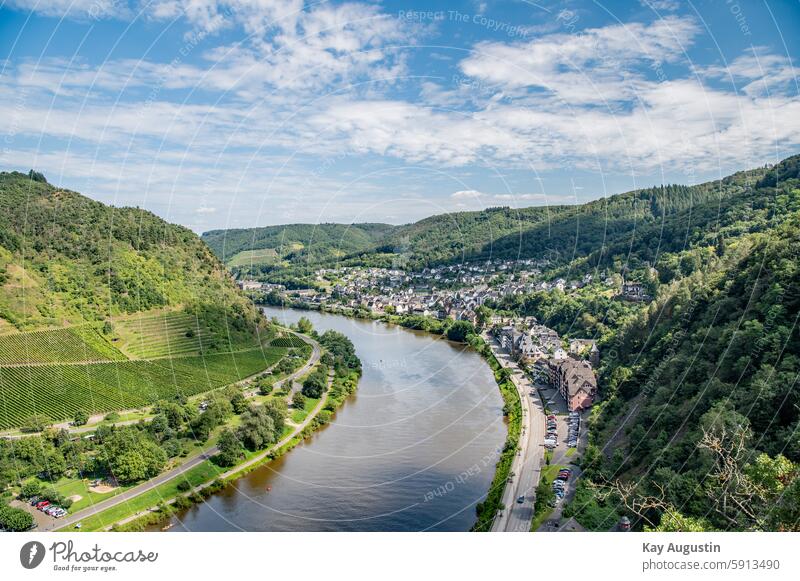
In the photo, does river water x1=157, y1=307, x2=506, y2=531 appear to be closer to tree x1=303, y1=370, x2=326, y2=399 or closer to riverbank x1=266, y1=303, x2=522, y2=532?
riverbank x1=266, y1=303, x2=522, y2=532

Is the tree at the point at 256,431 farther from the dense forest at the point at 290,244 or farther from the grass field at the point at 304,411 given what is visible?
the dense forest at the point at 290,244

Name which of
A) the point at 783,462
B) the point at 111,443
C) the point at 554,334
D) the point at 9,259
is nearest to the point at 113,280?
the point at 9,259

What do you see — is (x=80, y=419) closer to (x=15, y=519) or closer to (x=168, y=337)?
(x=15, y=519)

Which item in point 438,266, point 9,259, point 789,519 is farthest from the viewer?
point 438,266

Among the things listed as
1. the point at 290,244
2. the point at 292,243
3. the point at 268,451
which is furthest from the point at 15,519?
the point at 292,243

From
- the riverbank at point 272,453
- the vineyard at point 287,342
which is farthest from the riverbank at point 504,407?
the vineyard at point 287,342

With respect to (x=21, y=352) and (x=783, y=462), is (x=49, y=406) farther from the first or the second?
(x=783, y=462)
